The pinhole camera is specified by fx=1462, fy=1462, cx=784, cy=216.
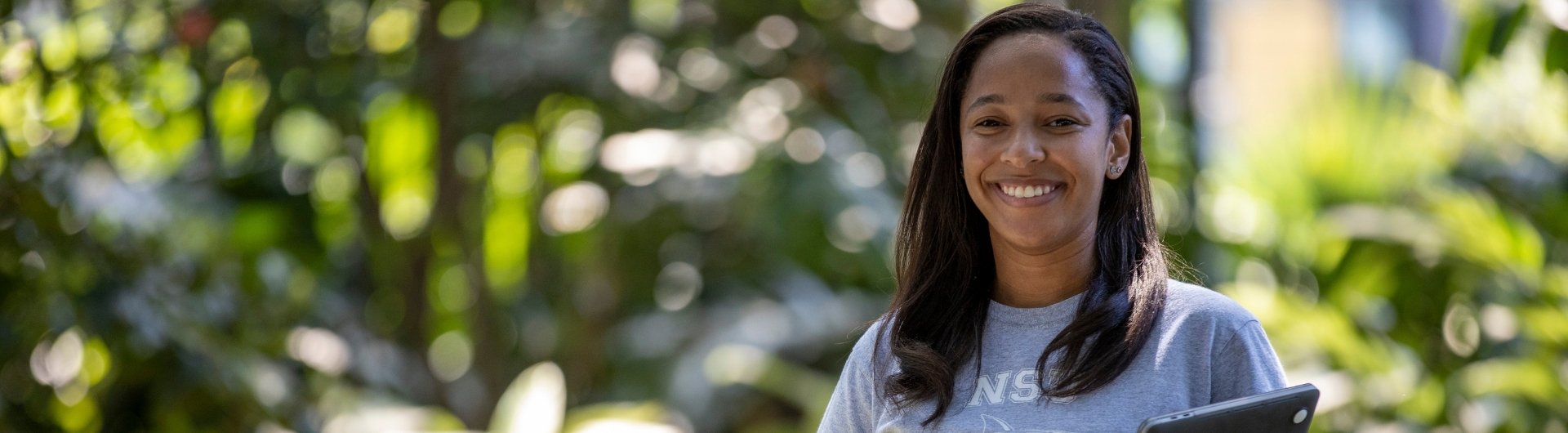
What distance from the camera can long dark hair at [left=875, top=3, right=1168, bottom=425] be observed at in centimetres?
124

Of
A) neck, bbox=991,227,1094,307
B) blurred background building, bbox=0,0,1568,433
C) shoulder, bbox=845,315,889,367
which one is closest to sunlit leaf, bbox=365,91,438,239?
blurred background building, bbox=0,0,1568,433

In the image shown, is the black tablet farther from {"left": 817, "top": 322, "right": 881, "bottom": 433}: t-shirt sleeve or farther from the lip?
{"left": 817, "top": 322, "right": 881, "bottom": 433}: t-shirt sleeve

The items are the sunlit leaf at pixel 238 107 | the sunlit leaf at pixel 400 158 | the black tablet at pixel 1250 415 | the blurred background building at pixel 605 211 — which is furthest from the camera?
the sunlit leaf at pixel 400 158

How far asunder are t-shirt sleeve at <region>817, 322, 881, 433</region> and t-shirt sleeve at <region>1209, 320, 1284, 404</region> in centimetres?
32

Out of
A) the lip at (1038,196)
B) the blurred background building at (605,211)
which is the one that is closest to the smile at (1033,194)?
the lip at (1038,196)

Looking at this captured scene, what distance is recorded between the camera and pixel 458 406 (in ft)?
13.2

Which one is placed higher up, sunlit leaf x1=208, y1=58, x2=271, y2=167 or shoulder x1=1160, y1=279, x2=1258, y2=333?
shoulder x1=1160, y1=279, x2=1258, y2=333

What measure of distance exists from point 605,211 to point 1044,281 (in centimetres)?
258

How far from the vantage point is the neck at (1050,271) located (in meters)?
1.30

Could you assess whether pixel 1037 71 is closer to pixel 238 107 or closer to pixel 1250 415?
pixel 1250 415

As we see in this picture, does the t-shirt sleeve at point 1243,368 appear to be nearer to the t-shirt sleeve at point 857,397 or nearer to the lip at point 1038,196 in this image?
the lip at point 1038,196

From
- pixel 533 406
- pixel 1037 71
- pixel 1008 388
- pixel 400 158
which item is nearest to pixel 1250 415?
pixel 1008 388

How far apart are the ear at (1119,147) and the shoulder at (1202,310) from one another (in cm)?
Answer: 12

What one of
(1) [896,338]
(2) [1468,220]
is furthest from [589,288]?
(1) [896,338]
